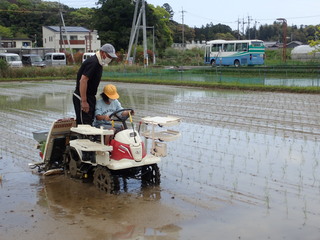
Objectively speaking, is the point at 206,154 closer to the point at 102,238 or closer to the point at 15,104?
the point at 102,238

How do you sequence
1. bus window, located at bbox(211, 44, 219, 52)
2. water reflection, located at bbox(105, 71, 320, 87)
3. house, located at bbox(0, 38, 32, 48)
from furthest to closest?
house, located at bbox(0, 38, 32, 48), bus window, located at bbox(211, 44, 219, 52), water reflection, located at bbox(105, 71, 320, 87)

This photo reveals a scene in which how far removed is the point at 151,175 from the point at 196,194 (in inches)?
28.8

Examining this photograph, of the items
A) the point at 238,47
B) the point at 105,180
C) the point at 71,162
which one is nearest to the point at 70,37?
the point at 238,47

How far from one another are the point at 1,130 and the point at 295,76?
18.1m

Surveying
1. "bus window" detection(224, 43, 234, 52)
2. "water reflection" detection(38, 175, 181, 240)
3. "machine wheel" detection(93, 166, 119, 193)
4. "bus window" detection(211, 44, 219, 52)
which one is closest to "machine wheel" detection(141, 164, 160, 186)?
"water reflection" detection(38, 175, 181, 240)

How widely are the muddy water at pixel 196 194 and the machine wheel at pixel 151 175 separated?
0.48 feet

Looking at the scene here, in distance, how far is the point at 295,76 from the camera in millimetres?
24375

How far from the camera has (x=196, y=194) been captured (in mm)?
5660

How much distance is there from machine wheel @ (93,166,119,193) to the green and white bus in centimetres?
3207

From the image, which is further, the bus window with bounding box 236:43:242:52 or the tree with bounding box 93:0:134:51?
the tree with bounding box 93:0:134:51

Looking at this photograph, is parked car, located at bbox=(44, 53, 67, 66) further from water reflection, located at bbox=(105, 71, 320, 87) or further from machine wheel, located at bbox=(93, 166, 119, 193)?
machine wheel, located at bbox=(93, 166, 119, 193)

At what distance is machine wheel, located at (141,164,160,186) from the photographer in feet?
19.5

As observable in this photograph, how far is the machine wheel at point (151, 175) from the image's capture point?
19.5 ft

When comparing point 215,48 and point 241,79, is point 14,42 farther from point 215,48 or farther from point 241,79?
point 241,79
